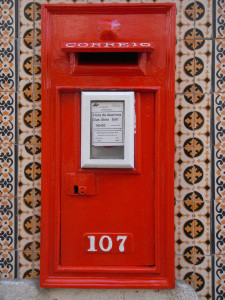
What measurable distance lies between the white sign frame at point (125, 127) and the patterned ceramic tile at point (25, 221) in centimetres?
43

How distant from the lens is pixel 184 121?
1412mm

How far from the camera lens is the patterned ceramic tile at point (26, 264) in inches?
57.0

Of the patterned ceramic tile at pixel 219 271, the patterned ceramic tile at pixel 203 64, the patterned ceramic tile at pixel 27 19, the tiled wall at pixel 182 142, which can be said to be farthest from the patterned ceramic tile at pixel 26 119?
the patterned ceramic tile at pixel 219 271

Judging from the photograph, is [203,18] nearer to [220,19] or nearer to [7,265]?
[220,19]

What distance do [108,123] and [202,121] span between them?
20.1 inches

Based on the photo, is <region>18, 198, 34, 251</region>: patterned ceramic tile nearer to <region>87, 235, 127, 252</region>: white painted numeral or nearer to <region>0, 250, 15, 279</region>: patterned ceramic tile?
<region>0, 250, 15, 279</region>: patterned ceramic tile

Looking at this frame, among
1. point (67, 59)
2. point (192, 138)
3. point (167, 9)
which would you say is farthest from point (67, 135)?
point (167, 9)

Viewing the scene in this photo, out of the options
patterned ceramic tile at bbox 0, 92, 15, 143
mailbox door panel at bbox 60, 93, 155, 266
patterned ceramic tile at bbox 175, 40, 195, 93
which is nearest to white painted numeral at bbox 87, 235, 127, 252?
mailbox door panel at bbox 60, 93, 155, 266

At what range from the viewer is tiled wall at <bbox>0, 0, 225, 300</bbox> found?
1.40m

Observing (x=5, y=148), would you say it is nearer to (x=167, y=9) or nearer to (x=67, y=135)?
(x=67, y=135)

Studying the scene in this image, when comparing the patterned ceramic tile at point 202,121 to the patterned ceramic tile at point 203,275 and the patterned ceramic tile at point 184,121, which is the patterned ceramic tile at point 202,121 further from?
the patterned ceramic tile at point 203,275

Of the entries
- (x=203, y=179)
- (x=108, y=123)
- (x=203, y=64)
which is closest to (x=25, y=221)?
(x=108, y=123)

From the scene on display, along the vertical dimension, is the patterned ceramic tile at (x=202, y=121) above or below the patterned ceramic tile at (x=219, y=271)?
above

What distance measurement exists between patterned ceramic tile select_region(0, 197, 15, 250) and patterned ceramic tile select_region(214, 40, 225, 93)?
4.05 ft
